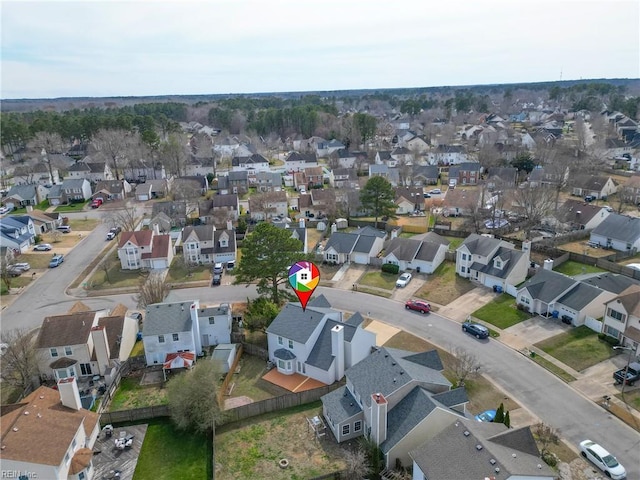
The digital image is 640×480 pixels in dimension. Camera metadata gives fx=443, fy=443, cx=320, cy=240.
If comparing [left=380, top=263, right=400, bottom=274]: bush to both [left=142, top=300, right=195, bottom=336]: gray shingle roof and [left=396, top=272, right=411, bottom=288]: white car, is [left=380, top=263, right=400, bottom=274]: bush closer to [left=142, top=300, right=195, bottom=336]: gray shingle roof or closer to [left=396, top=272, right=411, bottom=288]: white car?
[left=396, top=272, right=411, bottom=288]: white car

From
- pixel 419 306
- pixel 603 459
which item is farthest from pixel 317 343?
pixel 603 459

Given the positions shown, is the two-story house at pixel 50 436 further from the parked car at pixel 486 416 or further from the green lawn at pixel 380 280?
the green lawn at pixel 380 280

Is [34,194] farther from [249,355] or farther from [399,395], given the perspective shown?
[399,395]

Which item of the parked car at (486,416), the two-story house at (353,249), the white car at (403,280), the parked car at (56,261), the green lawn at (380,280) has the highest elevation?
the two-story house at (353,249)

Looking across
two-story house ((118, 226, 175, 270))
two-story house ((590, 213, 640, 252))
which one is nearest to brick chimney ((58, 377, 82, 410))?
two-story house ((118, 226, 175, 270))

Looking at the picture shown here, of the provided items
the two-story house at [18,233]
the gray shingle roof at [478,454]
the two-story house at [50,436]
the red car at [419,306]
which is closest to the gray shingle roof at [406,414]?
the gray shingle roof at [478,454]

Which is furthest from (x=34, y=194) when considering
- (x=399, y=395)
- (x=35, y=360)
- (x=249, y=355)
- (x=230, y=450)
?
(x=399, y=395)
